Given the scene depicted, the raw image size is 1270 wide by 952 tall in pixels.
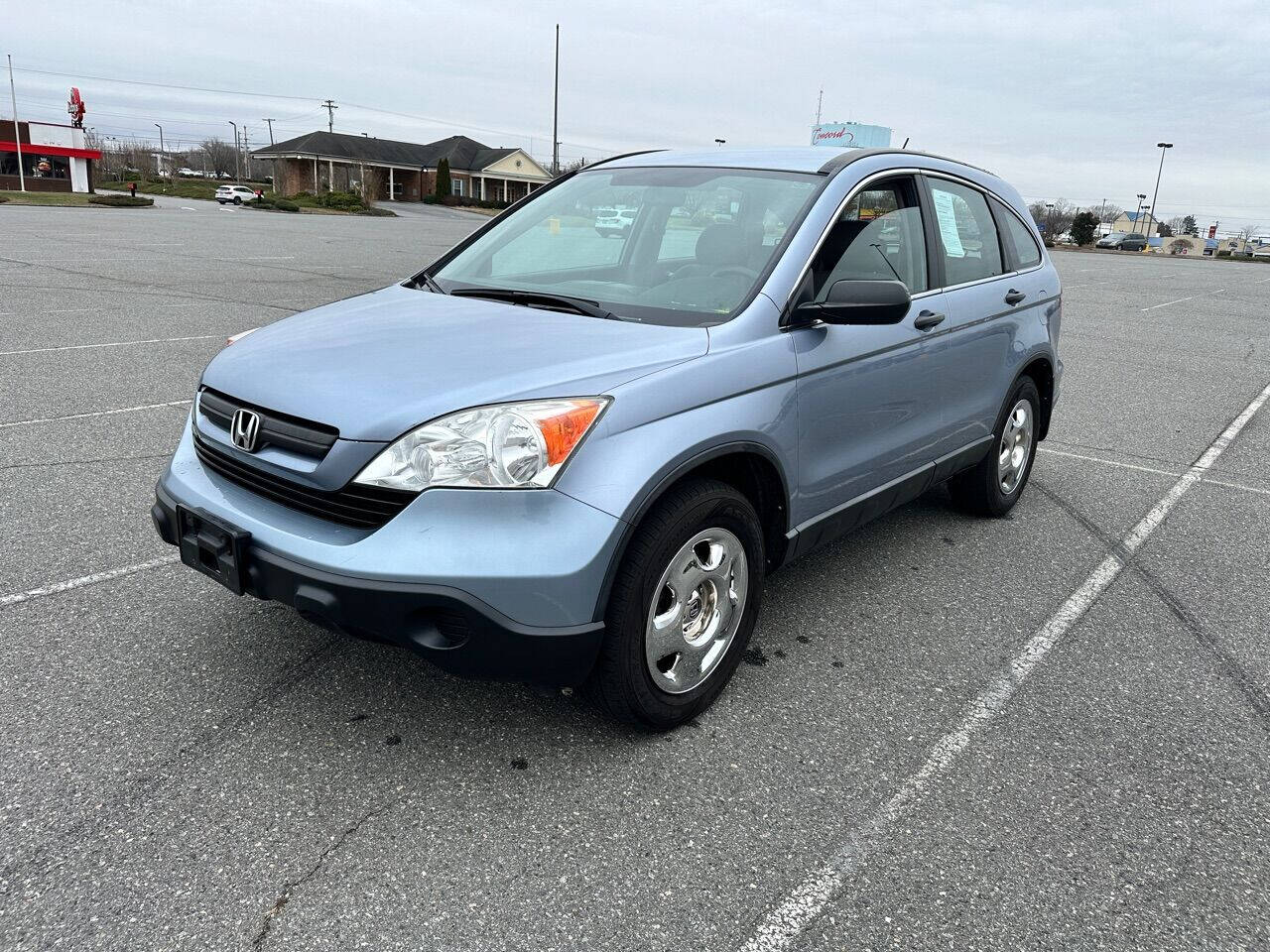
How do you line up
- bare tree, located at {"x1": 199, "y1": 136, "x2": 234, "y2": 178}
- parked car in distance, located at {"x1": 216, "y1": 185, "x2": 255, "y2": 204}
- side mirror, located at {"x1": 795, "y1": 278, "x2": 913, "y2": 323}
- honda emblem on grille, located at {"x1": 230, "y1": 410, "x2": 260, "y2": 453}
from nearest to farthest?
honda emblem on grille, located at {"x1": 230, "y1": 410, "x2": 260, "y2": 453}
side mirror, located at {"x1": 795, "y1": 278, "x2": 913, "y2": 323}
parked car in distance, located at {"x1": 216, "y1": 185, "x2": 255, "y2": 204}
bare tree, located at {"x1": 199, "y1": 136, "x2": 234, "y2": 178}

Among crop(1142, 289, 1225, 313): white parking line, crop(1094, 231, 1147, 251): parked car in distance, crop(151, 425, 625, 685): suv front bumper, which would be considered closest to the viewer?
crop(151, 425, 625, 685): suv front bumper

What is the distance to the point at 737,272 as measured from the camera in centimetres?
348

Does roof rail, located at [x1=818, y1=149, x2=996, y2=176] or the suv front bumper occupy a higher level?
roof rail, located at [x1=818, y1=149, x2=996, y2=176]

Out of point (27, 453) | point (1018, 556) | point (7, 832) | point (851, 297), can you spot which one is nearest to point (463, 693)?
point (7, 832)

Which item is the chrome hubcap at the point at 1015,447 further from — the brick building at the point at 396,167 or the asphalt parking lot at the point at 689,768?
the brick building at the point at 396,167

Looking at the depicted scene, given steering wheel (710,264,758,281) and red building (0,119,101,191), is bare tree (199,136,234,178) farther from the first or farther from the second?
steering wheel (710,264,758,281)

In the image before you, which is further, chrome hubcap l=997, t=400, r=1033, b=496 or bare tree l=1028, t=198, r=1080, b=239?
bare tree l=1028, t=198, r=1080, b=239

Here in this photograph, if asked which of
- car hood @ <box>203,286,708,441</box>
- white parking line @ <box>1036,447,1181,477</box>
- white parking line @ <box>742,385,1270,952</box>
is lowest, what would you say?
white parking line @ <box>742,385,1270,952</box>

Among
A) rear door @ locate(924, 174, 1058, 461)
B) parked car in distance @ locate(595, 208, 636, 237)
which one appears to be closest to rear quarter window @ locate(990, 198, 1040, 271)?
rear door @ locate(924, 174, 1058, 461)

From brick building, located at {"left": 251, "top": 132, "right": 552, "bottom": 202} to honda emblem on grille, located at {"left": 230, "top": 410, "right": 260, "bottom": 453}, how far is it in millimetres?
79305

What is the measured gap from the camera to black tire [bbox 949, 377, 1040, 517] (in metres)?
5.06

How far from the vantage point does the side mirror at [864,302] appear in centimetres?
325

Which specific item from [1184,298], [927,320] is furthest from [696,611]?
[1184,298]

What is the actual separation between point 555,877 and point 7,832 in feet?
4.66
